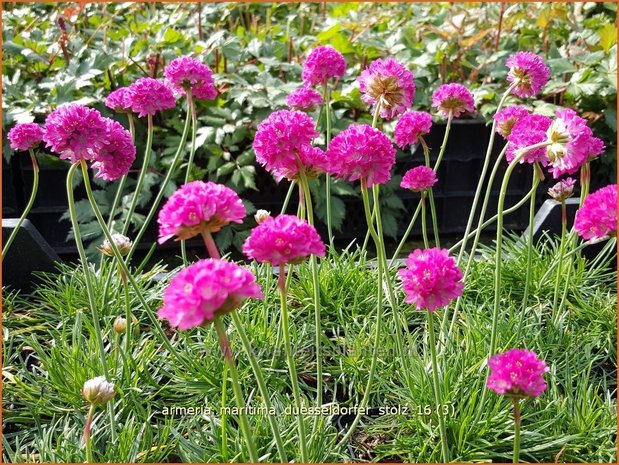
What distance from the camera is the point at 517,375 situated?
3.34ft

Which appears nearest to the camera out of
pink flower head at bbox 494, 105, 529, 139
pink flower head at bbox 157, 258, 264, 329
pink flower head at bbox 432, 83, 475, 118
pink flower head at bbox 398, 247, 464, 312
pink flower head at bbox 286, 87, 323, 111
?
pink flower head at bbox 157, 258, 264, 329

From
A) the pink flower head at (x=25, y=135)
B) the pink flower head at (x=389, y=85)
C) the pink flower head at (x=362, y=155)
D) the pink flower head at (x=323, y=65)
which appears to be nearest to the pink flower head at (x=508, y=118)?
the pink flower head at (x=389, y=85)

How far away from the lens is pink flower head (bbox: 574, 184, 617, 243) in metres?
1.18

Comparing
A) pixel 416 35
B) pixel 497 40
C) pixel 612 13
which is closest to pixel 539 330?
pixel 497 40

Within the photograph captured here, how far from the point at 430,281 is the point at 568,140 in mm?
325

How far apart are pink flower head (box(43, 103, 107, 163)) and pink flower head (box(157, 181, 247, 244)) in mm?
509

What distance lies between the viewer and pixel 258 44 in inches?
122

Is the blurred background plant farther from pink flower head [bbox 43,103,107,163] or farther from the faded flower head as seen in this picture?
the faded flower head

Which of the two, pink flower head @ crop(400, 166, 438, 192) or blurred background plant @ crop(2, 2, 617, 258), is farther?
blurred background plant @ crop(2, 2, 617, 258)

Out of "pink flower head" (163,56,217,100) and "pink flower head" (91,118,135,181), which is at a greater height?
"pink flower head" (163,56,217,100)

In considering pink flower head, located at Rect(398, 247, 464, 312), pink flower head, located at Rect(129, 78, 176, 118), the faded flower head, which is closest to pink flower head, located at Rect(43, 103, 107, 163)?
pink flower head, located at Rect(129, 78, 176, 118)

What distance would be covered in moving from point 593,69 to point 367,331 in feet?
5.74

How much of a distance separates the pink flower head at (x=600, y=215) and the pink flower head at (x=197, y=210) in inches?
25.0

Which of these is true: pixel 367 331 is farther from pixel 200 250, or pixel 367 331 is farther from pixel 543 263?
pixel 200 250
